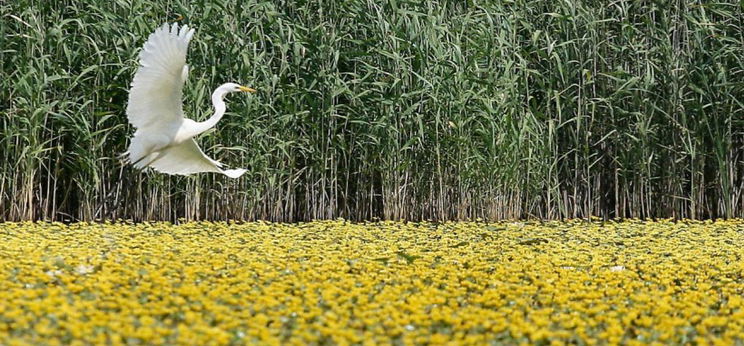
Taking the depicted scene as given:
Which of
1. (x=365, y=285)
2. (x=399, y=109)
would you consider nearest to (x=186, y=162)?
(x=399, y=109)

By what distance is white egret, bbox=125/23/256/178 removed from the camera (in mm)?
5262

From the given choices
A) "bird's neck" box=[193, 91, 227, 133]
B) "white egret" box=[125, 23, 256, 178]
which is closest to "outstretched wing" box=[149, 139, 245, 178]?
"white egret" box=[125, 23, 256, 178]

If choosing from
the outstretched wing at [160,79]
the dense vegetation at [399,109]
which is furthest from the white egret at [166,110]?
the dense vegetation at [399,109]

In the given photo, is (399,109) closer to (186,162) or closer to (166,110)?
(186,162)

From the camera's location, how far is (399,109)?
22.9 ft

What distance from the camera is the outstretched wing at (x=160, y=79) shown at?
5.24m

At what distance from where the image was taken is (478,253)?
5234 mm

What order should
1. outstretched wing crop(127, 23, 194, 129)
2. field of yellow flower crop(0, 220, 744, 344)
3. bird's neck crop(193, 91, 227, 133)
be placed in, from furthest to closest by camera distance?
1. bird's neck crop(193, 91, 227, 133)
2. outstretched wing crop(127, 23, 194, 129)
3. field of yellow flower crop(0, 220, 744, 344)

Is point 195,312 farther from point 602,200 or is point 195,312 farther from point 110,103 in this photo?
point 602,200

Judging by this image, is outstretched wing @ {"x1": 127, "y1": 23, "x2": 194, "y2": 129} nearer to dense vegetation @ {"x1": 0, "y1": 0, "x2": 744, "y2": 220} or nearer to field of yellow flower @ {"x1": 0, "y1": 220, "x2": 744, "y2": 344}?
field of yellow flower @ {"x1": 0, "y1": 220, "x2": 744, "y2": 344}

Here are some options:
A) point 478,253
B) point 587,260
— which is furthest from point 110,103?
point 587,260

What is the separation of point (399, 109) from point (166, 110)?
1.80m

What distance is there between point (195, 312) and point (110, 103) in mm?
3575

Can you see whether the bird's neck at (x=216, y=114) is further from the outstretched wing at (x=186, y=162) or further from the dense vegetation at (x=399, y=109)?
the dense vegetation at (x=399, y=109)
